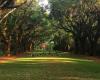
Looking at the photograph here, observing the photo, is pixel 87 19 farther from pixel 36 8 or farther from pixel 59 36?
pixel 59 36

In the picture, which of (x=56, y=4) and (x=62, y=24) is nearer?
(x=56, y=4)

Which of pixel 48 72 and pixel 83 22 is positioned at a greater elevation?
pixel 83 22

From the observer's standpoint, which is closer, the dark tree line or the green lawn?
the green lawn

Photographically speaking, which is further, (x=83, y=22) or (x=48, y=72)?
(x=83, y=22)

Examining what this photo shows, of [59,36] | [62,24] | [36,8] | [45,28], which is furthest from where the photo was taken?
[59,36]

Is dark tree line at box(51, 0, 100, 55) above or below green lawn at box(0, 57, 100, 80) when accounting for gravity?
above

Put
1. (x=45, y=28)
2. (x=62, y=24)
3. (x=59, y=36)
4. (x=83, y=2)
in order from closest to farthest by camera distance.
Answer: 1. (x=83, y=2)
2. (x=62, y=24)
3. (x=45, y=28)
4. (x=59, y=36)

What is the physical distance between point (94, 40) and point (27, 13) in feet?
45.3

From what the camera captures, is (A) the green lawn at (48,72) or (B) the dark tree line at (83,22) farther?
(B) the dark tree line at (83,22)

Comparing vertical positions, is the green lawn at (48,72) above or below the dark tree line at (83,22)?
below

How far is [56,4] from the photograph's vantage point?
62.8 m

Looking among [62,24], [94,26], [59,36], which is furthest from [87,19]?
[59,36]

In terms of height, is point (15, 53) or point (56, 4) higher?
point (56, 4)

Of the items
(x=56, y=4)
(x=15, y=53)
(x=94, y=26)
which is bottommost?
(x=15, y=53)
